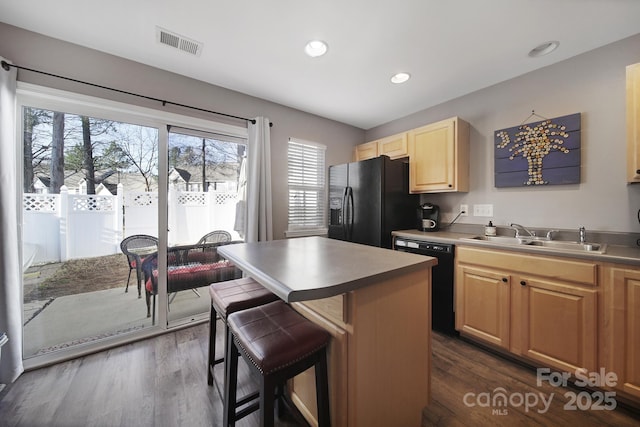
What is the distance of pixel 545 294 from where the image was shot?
65.4 inches

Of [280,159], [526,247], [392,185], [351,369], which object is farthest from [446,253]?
[280,159]

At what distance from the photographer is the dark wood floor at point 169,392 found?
1344 millimetres

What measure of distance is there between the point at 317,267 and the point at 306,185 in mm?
2272

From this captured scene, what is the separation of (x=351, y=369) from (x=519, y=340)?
5.41ft

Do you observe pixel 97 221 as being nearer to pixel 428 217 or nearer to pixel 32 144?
pixel 32 144

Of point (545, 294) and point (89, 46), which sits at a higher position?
point (89, 46)

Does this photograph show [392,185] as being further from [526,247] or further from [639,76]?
[639,76]

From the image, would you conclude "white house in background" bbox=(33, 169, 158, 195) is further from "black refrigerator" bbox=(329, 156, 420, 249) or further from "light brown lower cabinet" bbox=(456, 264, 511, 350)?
"light brown lower cabinet" bbox=(456, 264, 511, 350)

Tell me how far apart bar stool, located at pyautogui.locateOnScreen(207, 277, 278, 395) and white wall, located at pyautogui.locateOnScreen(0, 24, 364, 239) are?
138 cm

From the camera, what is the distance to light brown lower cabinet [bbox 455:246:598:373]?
1519 millimetres

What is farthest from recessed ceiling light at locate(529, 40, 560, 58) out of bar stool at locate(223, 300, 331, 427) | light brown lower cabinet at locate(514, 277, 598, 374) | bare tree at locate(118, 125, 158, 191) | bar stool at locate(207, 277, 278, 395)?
bare tree at locate(118, 125, 158, 191)

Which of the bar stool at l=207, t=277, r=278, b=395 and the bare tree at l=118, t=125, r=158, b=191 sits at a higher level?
the bare tree at l=118, t=125, r=158, b=191

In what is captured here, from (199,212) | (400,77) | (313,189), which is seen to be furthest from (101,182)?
(400,77)

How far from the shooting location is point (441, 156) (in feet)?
8.43
